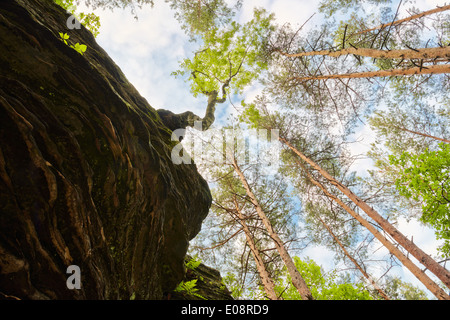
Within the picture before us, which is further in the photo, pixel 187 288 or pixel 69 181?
pixel 187 288

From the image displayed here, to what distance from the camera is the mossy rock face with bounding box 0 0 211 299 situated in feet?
5.48

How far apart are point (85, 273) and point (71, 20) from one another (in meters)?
4.40

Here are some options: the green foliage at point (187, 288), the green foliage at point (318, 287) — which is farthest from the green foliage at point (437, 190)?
the green foliage at point (187, 288)

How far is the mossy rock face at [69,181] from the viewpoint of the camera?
167cm

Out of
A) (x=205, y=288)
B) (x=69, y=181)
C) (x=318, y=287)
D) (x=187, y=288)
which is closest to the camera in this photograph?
(x=69, y=181)

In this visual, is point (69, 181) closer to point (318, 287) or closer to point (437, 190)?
point (437, 190)

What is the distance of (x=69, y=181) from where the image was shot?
2.02 metres

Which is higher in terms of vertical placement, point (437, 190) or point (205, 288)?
point (437, 190)

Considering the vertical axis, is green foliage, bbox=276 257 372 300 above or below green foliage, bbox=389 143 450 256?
below

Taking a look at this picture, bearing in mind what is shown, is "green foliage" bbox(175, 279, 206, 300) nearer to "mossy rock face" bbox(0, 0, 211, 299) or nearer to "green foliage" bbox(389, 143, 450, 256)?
"mossy rock face" bbox(0, 0, 211, 299)

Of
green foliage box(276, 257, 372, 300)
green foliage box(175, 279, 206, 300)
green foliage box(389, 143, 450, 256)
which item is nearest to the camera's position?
green foliage box(175, 279, 206, 300)

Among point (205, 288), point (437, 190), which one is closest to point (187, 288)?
point (205, 288)

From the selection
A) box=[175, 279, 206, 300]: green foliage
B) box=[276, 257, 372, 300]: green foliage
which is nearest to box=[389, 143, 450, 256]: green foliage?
box=[276, 257, 372, 300]: green foliage

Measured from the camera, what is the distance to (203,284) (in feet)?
16.2
